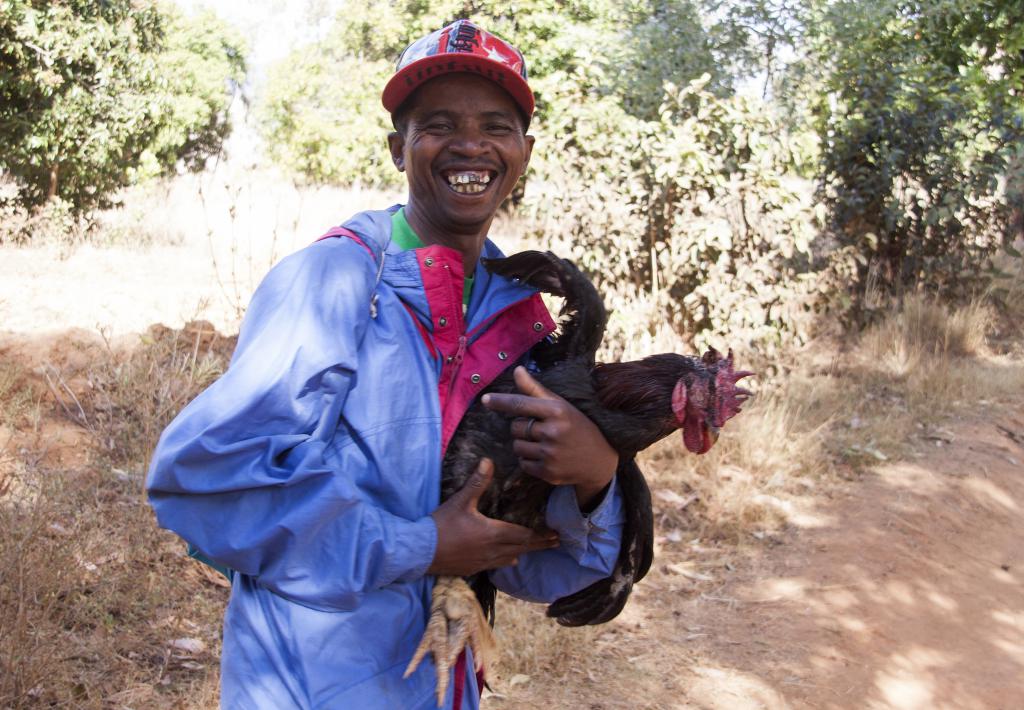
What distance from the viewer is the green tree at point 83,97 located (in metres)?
8.43

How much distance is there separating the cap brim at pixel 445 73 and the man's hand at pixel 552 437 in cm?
66

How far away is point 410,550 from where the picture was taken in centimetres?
170

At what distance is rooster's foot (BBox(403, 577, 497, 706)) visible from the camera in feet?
5.93

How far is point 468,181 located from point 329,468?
0.80 meters

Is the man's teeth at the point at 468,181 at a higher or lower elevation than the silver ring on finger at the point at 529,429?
higher

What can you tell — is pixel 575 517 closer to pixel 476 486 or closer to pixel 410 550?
pixel 476 486

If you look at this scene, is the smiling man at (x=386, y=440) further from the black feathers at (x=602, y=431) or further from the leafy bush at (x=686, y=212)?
the leafy bush at (x=686, y=212)

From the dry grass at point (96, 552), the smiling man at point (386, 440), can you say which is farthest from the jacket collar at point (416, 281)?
the dry grass at point (96, 552)

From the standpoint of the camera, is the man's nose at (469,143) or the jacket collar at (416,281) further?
the man's nose at (469,143)

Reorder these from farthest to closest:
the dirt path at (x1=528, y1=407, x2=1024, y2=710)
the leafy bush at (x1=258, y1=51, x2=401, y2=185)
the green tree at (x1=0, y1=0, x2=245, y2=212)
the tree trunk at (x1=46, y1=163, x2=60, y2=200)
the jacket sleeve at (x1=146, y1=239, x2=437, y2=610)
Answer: the leafy bush at (x1=258, y1=51, x2=401, y2=185)
the tree trunk at (x1=46, y1=163, x2=60, y2=200)
the green tree at (x1=0, y1=0, x2=245, y2=212)
the dirt path at (x1=528, y1=407, x2=1024, y2=710)
the jacket sleeve at (x1=146, y1=239, x2=437, y2=610)

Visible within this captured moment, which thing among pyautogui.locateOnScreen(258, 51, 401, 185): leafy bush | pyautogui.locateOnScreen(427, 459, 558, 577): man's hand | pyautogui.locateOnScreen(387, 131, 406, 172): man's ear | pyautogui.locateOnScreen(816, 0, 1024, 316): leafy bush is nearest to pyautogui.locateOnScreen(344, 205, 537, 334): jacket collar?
pyautogui.locateOnScreen(387, 131, 406, 172): man's ear

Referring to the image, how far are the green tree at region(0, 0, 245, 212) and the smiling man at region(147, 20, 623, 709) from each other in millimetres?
7493

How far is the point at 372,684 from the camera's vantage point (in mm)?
1715

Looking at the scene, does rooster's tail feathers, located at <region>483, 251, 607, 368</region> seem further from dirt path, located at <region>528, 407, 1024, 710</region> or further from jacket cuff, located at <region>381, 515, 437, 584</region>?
dirt path, located at <region>528, 407, 1024, 710</region>
